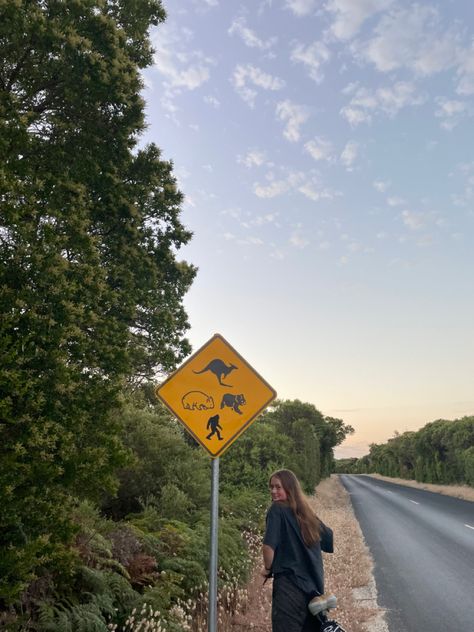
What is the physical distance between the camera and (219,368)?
5402 millimetres

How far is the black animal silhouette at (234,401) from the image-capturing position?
212 inches

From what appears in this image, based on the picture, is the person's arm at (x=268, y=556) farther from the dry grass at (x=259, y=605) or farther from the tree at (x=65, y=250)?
the tree at (x=65, y=250)

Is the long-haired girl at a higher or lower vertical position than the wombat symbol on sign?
lower

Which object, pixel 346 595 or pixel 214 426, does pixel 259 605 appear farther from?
pixel 214 426

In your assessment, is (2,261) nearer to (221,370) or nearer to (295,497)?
(221,370)

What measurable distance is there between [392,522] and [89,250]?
1682 centimetres

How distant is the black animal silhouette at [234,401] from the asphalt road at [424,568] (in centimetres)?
448

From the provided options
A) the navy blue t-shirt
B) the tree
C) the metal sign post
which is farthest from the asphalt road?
the tree

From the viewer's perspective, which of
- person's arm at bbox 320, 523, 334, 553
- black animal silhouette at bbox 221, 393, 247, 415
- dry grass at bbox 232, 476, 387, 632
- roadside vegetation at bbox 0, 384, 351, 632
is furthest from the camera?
dry grass at bbox 232, 476, 387, 632

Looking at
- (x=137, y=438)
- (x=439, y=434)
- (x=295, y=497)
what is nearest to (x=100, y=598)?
(x=295, y=497)

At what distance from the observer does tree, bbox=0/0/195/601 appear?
5395 millimetres

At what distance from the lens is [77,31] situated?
778 cm

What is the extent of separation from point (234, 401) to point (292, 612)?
6.68 feet

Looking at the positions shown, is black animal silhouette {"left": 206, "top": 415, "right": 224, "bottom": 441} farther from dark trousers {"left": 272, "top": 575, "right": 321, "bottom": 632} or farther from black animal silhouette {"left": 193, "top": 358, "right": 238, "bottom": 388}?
dark trousers {"left": 272, "top": 575, "right": 321, "bottom": 632}
